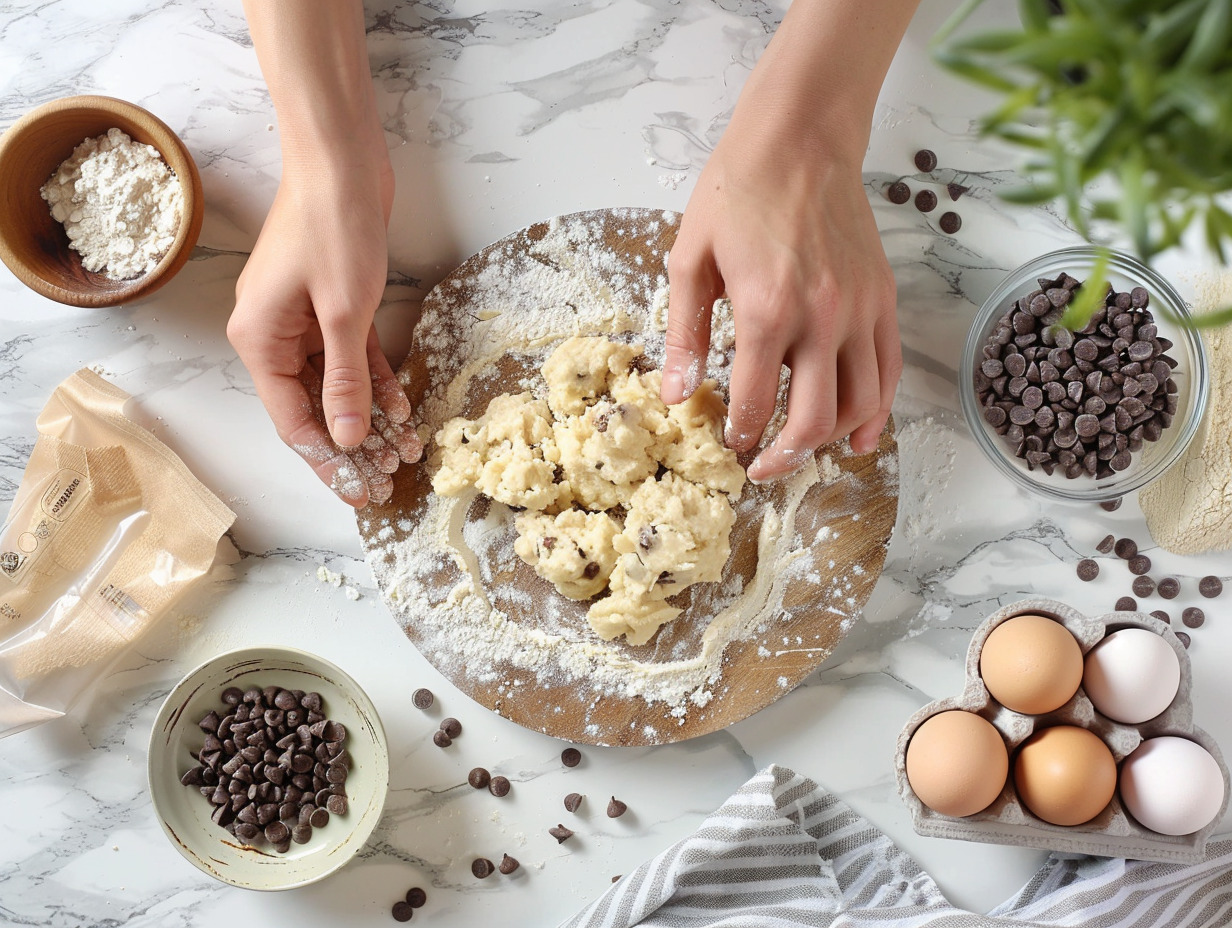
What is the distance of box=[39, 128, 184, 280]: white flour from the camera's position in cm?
166

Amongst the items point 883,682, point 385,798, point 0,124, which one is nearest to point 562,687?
point 385,798

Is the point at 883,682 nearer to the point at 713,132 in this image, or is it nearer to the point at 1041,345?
the point at 1041,345

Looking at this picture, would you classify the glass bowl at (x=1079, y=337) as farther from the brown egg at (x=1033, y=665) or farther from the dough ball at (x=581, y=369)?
the dough ball at (x=581, y=369)

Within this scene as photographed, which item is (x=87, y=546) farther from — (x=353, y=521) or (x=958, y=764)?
(x=958, y=764)

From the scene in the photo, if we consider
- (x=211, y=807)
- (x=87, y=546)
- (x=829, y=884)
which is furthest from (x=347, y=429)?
(x=829, y=884)

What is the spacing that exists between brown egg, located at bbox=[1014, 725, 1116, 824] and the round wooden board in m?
0.39

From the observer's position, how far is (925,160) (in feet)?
5.84

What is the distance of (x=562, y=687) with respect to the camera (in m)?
1.71

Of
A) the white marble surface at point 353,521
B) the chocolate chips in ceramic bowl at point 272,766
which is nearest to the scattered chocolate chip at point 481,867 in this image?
the white marble surface at point 353,521

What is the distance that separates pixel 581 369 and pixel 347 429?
0.43 meters

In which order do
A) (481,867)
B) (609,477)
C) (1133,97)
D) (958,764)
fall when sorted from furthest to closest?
(481,867) → (609,477) → (958,764) → (1133,97)

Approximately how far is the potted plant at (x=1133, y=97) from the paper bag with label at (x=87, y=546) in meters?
1.66

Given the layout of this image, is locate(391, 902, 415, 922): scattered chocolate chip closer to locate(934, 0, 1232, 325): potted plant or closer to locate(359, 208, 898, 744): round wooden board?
locate(359, 208, 898, 744): round wooden board

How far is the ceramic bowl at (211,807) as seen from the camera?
1.67m
